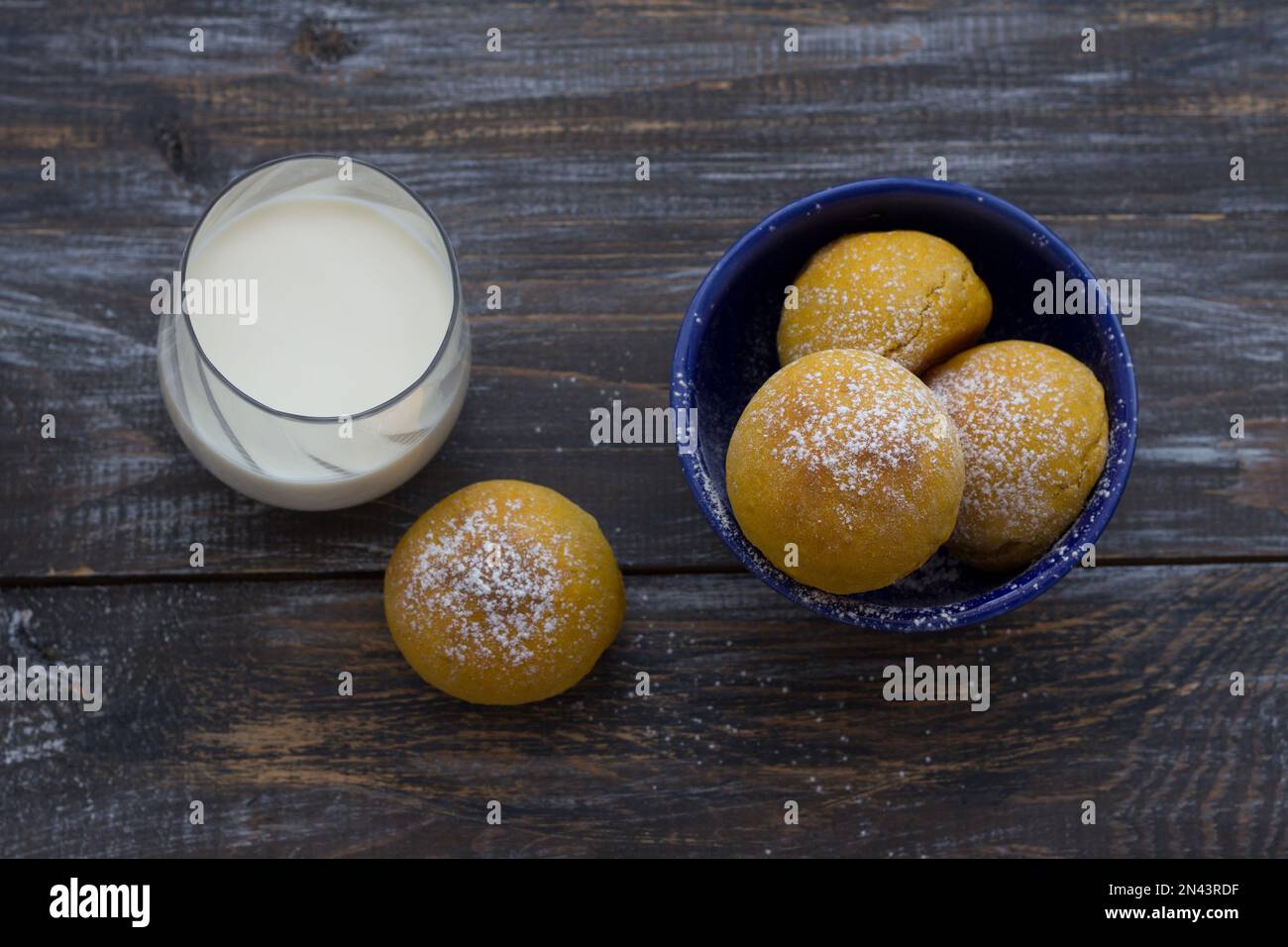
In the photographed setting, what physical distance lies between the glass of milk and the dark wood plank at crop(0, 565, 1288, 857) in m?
0.19

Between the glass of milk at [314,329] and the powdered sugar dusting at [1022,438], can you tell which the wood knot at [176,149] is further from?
the powdered sugar dusting at [1022,438]

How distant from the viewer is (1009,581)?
0.87 meters

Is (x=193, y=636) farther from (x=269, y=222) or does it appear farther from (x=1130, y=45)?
(x=1130, y=45)

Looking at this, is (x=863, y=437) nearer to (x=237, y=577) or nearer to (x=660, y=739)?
(x=660, y=739)

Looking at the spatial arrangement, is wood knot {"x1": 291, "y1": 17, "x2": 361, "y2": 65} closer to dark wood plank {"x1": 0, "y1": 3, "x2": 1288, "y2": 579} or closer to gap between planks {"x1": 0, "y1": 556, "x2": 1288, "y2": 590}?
dark wood plank {"x1": 0, "y1": 3, "x2": 1288, "y2": 579}

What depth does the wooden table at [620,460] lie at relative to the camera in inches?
40.4

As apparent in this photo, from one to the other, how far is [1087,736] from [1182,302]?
0.39 metres

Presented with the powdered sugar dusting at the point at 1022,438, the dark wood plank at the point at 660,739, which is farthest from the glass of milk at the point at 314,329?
the powdered sugar dusting at the point at 1022,438

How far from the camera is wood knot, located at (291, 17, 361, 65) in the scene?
42.9 inches

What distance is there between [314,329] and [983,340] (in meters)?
0.52

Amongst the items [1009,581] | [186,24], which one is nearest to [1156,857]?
[1009,581]

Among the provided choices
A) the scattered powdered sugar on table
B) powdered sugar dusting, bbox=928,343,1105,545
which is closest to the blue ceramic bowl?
powdered sugar dusting, bbox=928,343,1105,545

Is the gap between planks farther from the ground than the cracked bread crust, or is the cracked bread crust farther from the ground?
the cracked bread crust

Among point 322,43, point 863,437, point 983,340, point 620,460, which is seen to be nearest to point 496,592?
point 620,460
